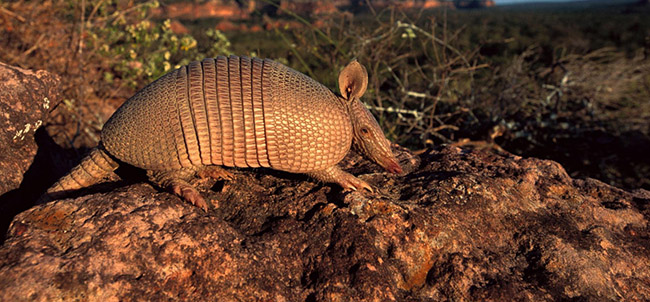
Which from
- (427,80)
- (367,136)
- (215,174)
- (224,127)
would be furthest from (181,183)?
(427,80)

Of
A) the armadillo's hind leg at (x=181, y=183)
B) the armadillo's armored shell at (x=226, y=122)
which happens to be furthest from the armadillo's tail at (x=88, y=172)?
the armadillo's hind leg at (x=181, y=183)

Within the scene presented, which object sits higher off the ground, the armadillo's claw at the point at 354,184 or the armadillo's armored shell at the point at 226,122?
the armadillo's armored shell at the point at 226,122

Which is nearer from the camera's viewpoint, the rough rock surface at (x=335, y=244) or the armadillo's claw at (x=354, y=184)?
the rough rock surface at (x=335, y=244)

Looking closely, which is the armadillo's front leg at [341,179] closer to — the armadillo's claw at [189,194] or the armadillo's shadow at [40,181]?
the armadillo's claw at [189,194]

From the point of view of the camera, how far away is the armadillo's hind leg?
3.12 meters

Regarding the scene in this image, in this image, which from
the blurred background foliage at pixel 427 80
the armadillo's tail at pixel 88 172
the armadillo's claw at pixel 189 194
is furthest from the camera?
the blurred background foliage at pixel 427 80

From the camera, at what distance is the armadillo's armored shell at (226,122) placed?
3.23 m

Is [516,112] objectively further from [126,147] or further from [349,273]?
[126,147]

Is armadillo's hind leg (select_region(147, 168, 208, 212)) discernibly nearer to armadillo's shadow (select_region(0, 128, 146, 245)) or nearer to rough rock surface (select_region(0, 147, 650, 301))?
rough rock surface (select_region(0, 147, 650, 301))

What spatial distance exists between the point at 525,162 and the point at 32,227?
4.17 meters

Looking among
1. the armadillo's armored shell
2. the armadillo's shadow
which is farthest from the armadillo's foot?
the armadillo's shadow

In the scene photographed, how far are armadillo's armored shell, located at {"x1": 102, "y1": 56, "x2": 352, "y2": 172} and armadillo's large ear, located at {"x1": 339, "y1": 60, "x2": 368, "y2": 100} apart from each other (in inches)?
9.4

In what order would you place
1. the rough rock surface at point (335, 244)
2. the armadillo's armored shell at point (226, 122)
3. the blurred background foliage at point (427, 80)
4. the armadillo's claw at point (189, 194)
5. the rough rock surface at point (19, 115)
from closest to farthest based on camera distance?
1. the rough rock surface at point (335, 244)
2. the armadillo's claw at point (189, 194)
3. the armadillo's armored shell at point (226, 122)
4. the rough rock surface at point (19, 115)
5. the blurred background foliage at point (427, 80)

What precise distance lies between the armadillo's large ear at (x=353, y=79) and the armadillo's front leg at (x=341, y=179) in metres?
0.68
